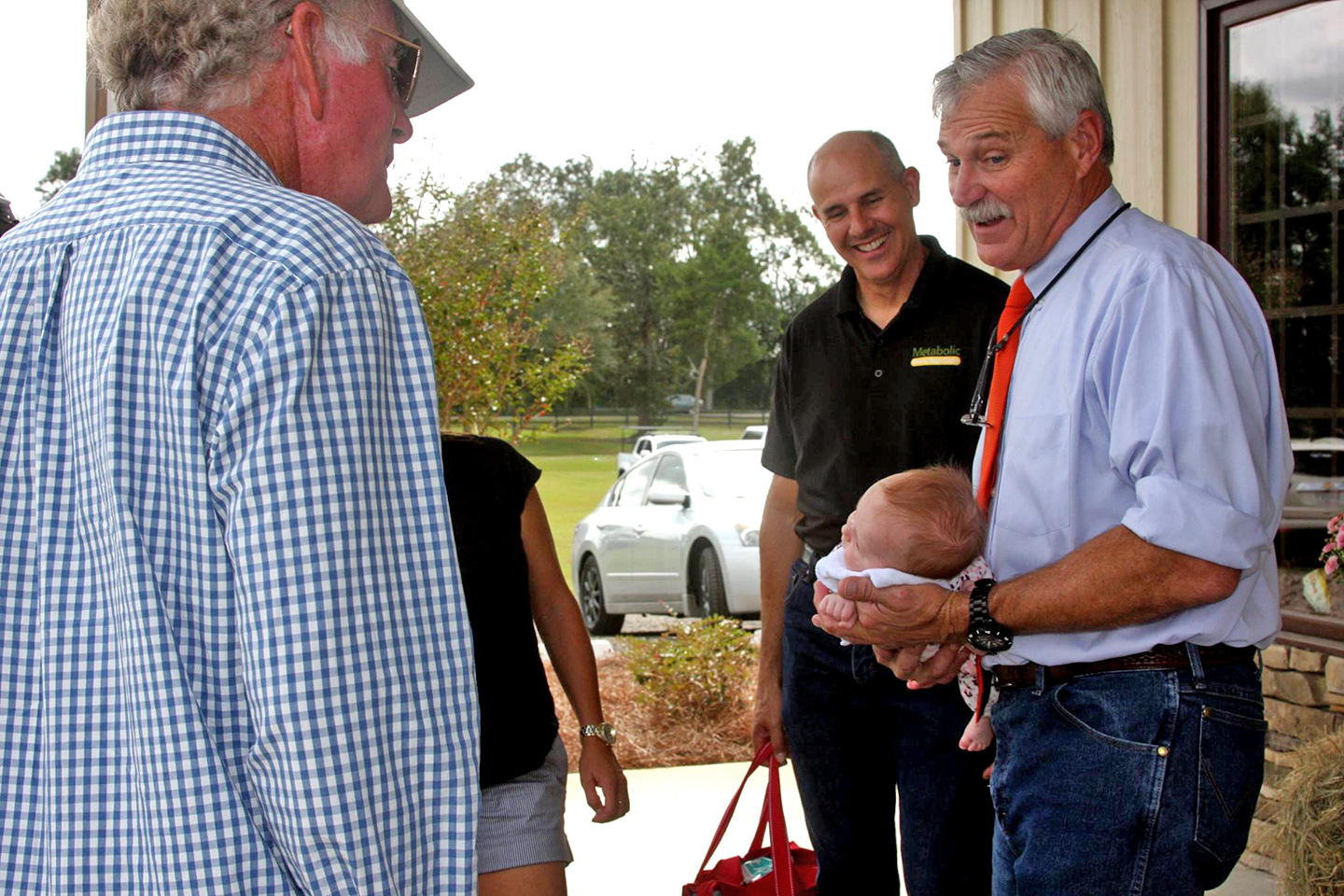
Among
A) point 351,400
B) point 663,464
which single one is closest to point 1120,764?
point 351,400

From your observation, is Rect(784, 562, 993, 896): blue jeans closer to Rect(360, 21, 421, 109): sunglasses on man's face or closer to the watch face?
the watch face

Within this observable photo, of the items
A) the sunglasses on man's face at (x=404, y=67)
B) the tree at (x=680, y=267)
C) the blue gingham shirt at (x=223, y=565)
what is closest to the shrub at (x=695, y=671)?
the sunglasses on man's face at (x=404, y=67)

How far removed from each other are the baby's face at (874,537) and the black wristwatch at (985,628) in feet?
0.84

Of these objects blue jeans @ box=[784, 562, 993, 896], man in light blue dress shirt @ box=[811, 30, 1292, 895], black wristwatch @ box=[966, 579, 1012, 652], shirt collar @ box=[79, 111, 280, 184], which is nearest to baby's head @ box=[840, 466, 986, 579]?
man in light blue dress shirt @ box=[811, 30, 1292, 895]

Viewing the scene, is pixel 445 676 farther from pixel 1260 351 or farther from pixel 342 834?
pixel 1260 351

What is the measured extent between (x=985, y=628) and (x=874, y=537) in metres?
0.34

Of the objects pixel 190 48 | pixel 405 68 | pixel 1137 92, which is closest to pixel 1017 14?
pixel 1137 92

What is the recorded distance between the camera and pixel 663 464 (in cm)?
1072

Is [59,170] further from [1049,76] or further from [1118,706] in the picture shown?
[1118,706]

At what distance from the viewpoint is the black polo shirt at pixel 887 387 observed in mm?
2701

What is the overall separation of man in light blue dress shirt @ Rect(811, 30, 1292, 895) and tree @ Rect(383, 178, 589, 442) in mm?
7430

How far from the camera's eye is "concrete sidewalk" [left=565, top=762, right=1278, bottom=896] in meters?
4.45

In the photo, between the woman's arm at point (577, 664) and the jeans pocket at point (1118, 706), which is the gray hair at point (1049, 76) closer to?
the jeans pocket at point (1118, 706)

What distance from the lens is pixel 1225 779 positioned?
1.63 metres
